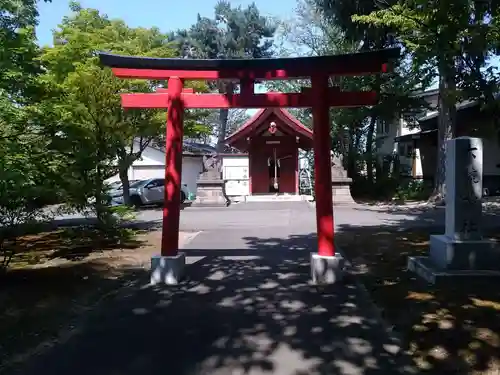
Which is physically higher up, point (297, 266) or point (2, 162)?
point (2, 162)

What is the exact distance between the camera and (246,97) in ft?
25.9

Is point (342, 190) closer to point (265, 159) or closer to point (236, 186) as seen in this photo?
point (265, 159)

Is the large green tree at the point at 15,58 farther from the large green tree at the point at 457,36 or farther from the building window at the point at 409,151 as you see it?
the building window at the point at 409,151

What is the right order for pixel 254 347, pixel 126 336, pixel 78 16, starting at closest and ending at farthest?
1. pixel 254 347
2. pixel 126 336
3. pixel 78 16

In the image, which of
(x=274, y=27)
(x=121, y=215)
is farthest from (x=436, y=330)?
(x=274, y=27)

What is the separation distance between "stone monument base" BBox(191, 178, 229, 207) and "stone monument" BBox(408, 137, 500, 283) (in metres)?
14.7

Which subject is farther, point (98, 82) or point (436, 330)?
point (98, 82)

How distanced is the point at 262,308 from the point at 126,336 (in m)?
1.74

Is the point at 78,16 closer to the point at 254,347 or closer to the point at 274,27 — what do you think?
Answer: the point at 254,347

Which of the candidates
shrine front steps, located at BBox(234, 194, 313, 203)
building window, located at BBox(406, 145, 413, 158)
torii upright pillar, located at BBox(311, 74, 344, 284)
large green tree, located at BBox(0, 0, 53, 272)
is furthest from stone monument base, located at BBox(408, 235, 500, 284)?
building window, located at BBox(406, 145, 413, 158)

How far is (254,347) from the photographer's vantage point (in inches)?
186

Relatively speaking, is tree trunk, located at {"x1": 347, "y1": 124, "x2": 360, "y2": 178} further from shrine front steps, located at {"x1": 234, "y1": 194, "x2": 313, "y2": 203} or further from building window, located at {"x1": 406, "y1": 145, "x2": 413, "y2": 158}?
shrine front steps, located at {"x1": 234, "y1": 194, "x2": 313, "y2": 203}

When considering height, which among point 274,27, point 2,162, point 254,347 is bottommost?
point 254,347

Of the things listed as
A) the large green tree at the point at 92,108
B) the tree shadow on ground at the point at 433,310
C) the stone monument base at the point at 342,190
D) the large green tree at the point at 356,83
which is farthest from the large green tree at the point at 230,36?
the tree shadow on ground at the point at 433,310
